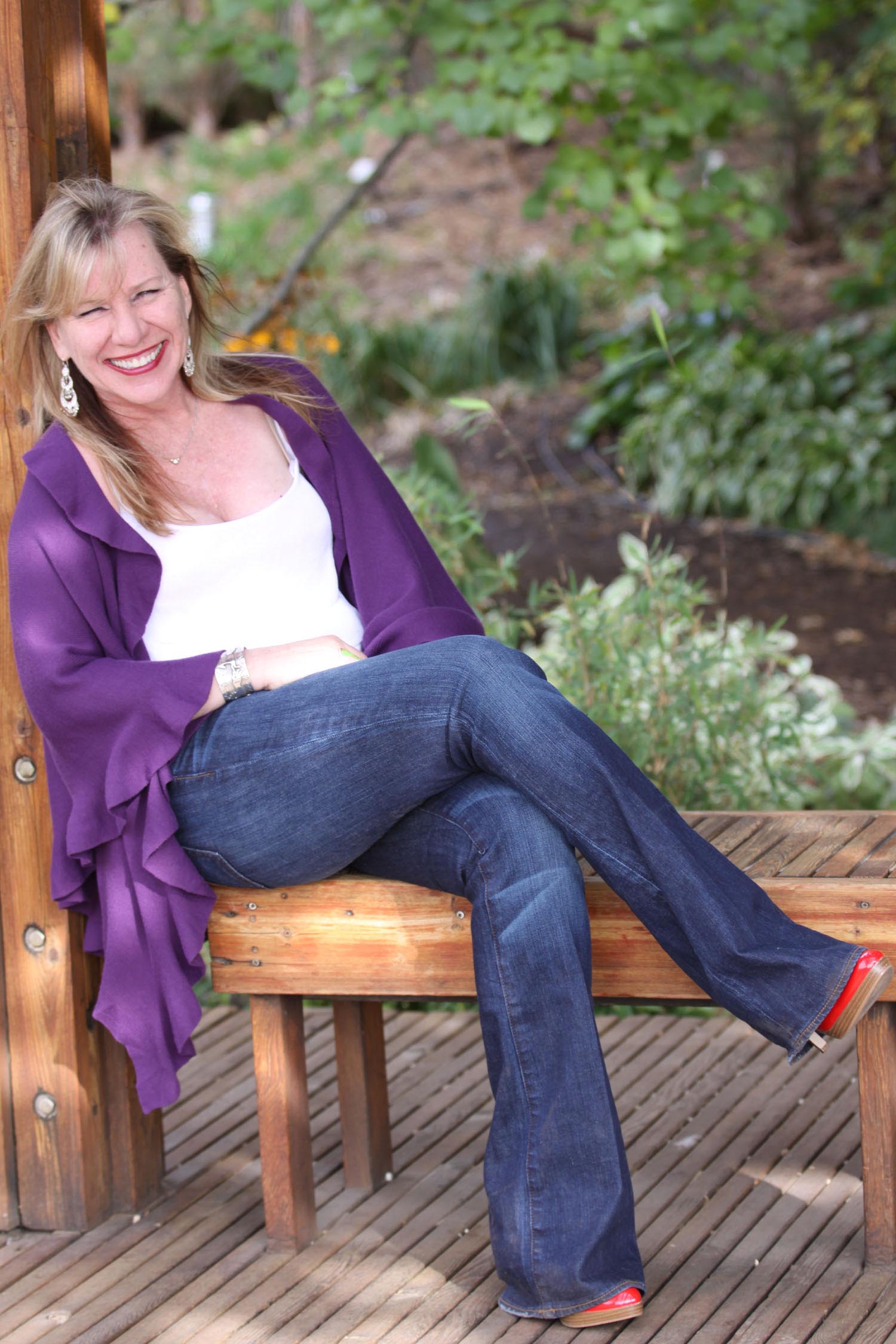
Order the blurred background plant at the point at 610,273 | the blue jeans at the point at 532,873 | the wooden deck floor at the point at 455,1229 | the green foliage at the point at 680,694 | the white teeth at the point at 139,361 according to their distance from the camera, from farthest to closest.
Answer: the blurred background plant at the point at 610,273 → the green foliage at the point at 680,694 → the white teeth at the point at 139,361 → the wooden deck floor at the point at 455,1229 → the blue jeans at the point at 532,873

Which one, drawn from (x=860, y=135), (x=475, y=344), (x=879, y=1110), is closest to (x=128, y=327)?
(x=879, y=1110)

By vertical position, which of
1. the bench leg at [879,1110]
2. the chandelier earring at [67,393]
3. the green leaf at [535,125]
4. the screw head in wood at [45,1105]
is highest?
the green leaf at [535,125]

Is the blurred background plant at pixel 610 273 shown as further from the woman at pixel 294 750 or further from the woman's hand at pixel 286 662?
the woman's hand at pixel 286 662

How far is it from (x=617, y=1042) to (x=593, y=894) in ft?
3.10

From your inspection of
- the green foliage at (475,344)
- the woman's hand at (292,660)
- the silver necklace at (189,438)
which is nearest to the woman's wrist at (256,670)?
the woman's hand at (292,660)

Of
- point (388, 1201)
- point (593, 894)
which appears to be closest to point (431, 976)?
point (593, 894)

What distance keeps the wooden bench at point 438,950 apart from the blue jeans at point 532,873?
105 mm

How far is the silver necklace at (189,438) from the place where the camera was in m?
2.27

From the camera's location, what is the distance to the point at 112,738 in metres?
1.99

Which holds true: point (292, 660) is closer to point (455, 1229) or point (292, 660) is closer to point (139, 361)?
point (139, 361)

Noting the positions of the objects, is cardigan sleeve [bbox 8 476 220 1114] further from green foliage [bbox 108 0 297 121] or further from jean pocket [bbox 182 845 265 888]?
green foliage [bbox 108 0 297 121]

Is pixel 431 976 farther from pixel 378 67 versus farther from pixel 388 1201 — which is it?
pixel 378 67

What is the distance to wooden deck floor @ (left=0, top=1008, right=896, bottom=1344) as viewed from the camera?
6.40 feet

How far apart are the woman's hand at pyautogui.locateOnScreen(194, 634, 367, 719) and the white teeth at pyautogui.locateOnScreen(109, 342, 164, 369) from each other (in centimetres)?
47
